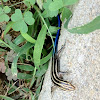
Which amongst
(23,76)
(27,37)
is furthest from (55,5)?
(23,76)

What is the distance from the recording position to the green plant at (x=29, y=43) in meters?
2.15

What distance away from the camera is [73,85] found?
2002 mm

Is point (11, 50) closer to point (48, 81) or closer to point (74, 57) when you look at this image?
point (48, 81)

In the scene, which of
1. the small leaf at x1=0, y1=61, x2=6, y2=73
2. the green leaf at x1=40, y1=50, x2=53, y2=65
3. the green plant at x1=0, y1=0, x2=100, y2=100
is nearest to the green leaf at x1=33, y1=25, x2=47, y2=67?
the green plant at x1=0, y1=0, x2=100, y2=100

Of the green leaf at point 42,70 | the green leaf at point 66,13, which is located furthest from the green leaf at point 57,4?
the green leaf at point 42,70

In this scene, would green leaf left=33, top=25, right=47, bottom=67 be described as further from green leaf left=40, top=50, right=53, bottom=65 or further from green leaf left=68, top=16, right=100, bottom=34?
green leaf left=68, top=16, right=100, bottom=34

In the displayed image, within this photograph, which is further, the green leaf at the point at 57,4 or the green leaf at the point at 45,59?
the green leaf at the point at 45,59

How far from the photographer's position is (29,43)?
2365 mm

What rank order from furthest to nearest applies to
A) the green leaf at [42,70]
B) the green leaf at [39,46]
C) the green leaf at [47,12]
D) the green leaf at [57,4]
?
the green leaf at [42,70], the green leaf at [39,46], the green leaf at [47,12], the green leaf at [57,4]

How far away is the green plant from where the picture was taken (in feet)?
7.06

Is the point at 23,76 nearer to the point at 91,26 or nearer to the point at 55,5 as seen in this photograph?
the point at 55,5

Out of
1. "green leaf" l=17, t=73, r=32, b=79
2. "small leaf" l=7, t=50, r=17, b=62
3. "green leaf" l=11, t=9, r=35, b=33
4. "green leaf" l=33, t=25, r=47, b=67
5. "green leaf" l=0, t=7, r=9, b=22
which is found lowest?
"green leaf" l=17, t=73, r=32, b=79

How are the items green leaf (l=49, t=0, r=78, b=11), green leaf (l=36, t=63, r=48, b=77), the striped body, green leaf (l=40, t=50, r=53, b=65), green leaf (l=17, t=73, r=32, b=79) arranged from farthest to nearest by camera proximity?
green leaf (l=17, t=73, r=32, b=79), green leaf (l=36, t=63, r=48, b=77), green leaf (l=40, t=50, r=53, b=65), the striped body, green leaf (l=49, t=0, r=78, b=11)

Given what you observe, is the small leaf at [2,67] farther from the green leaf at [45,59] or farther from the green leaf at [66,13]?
the green leaf at [66,13]
